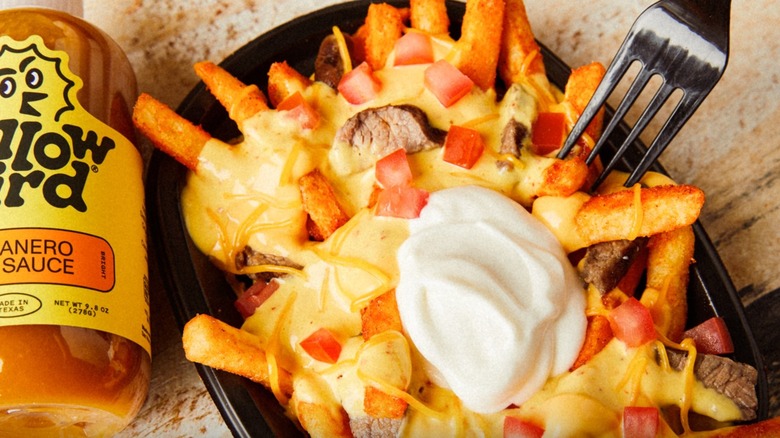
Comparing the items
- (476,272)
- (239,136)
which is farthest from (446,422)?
(239,136)

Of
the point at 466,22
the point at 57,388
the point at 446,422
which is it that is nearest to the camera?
the point at 57,388

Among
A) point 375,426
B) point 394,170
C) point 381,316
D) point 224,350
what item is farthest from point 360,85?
point 375,426

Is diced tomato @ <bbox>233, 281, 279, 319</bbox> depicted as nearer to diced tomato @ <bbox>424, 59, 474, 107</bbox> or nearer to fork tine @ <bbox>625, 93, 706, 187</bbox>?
diced tomato @ <bbox>424, 59, 474, 107</bbox>

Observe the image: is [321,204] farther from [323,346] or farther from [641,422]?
[641,422]

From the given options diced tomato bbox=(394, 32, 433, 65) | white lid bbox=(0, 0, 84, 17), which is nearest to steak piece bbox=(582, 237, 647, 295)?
diced tomato bbox=(394, 32, 433, 65)

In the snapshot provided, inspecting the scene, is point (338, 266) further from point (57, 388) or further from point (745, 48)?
point (745, 48)

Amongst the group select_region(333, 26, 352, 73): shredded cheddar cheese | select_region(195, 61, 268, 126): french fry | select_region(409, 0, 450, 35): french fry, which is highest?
select_region(409, 0, 450, 35): french fry
